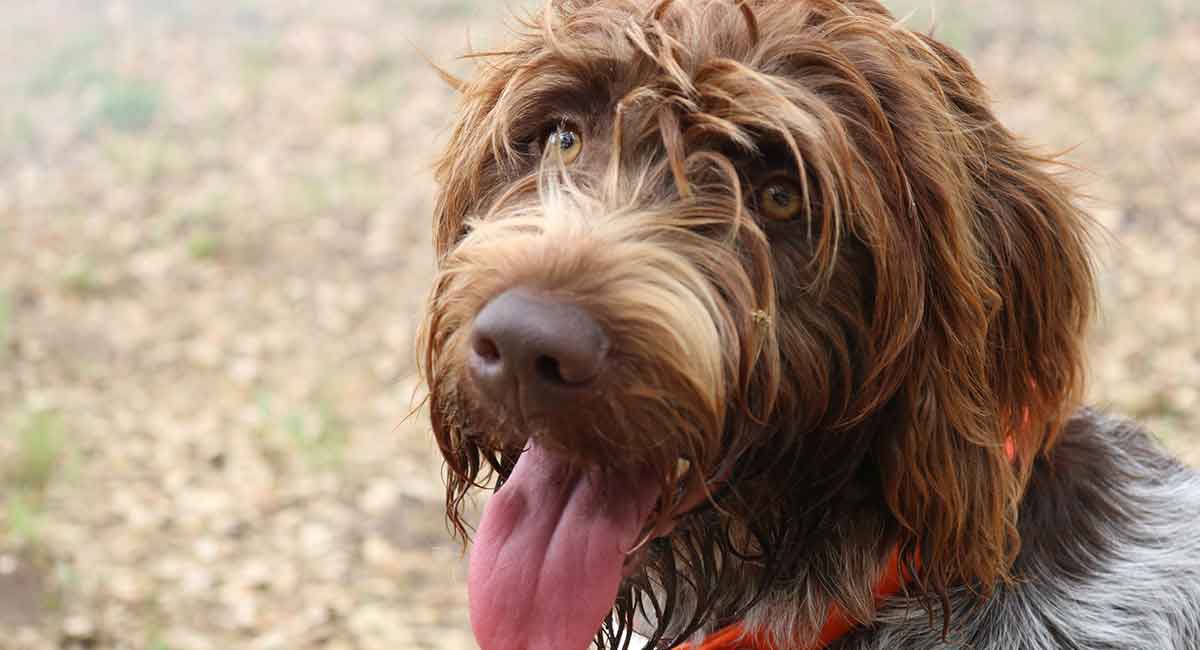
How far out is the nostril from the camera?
242 cm

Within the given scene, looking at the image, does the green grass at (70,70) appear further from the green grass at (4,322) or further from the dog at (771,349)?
the dog at (771,349)

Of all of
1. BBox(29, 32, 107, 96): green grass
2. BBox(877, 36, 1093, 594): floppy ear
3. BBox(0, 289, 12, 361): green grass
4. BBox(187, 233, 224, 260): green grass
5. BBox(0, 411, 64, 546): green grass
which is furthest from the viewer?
BBox(29, 32, 107, 96): green grass

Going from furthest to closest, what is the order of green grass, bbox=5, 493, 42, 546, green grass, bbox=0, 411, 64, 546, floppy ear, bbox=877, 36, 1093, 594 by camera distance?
green grass, bbox=0, 411, 64, 546 → green grass, bbox=5, 493, 42, 546 → floppy ear, bbox=877, 36, 1093, 594

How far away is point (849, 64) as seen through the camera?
107 inches

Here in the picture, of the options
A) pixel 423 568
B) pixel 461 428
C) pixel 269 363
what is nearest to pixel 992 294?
pixel 461 428

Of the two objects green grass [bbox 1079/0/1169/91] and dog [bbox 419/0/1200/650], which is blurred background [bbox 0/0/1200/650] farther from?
dog [bbox 419/0/1200/650]

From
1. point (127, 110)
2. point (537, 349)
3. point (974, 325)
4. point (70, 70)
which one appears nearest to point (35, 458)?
point (537, 349)

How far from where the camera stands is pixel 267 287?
8.38 metres

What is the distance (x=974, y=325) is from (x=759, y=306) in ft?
1.55

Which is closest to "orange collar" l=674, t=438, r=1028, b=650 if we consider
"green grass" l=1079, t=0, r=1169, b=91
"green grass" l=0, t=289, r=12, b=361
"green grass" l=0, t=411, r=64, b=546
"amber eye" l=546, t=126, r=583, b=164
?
"amber eye" l=546, t=126, r=583, b=164

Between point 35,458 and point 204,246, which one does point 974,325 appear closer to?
point 35,458

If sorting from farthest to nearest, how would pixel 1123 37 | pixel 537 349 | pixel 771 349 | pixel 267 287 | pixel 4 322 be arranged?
pixel 1123 37 < pixel 267 287 < pixel 4 322 < pixel 771 349 < pixel 537 349

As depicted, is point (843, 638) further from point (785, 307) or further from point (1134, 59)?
point (1134, 59)

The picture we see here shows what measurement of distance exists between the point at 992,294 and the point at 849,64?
1.92 ft
